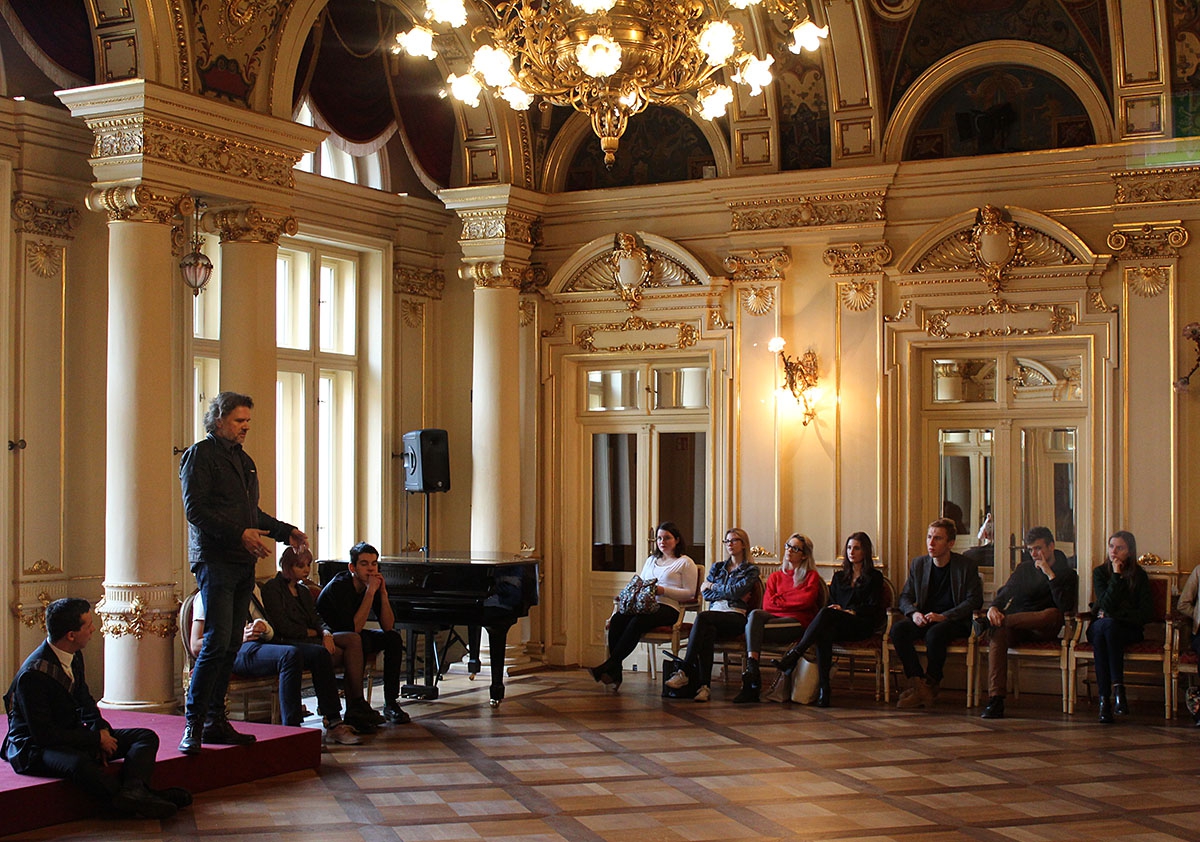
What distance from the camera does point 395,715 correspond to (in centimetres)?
821

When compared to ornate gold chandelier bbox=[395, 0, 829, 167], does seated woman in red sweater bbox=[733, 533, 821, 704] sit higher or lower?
lower

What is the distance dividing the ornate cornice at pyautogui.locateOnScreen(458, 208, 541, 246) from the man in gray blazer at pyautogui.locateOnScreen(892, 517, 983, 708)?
396 cm

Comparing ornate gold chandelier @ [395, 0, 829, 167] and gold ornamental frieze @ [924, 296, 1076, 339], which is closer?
ornate gold chandelier @ [395, 0, 829, 167]

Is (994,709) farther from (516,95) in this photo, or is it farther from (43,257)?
(43,257)

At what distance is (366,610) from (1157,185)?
5.83 meters

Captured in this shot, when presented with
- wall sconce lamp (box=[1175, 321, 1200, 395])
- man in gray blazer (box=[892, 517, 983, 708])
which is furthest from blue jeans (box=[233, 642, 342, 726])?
wall sconce lamp (box=[1175, 321, 1200, 395])

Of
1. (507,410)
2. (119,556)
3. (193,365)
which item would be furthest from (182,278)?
(507,410)

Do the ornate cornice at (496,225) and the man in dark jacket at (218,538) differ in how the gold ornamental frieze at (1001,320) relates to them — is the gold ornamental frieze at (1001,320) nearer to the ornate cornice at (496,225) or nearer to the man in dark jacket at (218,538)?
the ornate cornice at (496,225)

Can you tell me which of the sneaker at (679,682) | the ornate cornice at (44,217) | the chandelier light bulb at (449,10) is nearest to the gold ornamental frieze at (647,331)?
the sneaker at (679,682)

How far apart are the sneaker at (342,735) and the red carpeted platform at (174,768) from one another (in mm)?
652

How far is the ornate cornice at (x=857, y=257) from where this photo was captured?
9978 mm

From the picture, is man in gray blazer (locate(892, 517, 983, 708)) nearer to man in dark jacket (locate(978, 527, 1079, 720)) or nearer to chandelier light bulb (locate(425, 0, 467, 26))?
man in dark jacket (locate(978, 527, 1079, 720))

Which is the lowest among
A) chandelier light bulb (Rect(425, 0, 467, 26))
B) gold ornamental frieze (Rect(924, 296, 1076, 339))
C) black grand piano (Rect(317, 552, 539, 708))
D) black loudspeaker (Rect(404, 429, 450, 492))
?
black grand piano (Rect(317, 552, 539, 708))

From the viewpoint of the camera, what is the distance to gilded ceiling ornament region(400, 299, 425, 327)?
1122 centimetres
